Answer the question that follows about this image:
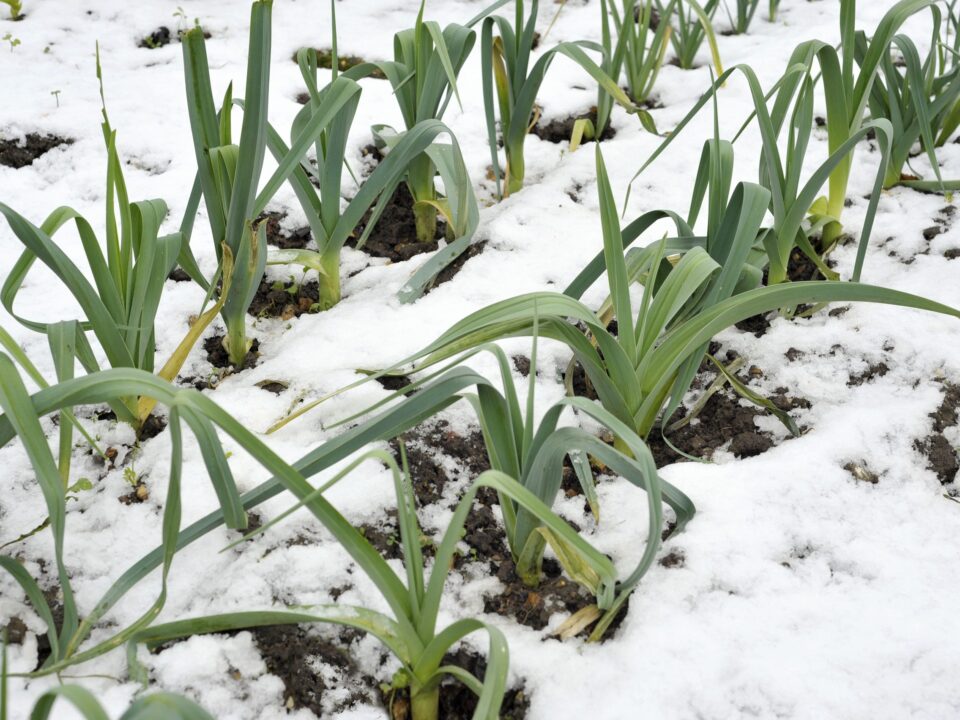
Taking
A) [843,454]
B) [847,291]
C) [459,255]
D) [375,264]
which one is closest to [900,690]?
[843,454]

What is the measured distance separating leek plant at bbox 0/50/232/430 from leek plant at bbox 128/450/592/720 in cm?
40

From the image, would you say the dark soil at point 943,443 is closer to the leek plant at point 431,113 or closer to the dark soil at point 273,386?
the leek plant at point 431,113

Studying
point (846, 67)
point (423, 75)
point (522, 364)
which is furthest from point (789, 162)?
point (423, 75)

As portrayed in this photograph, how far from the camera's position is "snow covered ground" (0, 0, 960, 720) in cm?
99

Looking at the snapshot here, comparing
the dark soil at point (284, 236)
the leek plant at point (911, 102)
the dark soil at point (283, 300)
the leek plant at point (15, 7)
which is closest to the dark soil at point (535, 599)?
the dark soil at point (283, 300)

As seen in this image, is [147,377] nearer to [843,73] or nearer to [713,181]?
[713,181]

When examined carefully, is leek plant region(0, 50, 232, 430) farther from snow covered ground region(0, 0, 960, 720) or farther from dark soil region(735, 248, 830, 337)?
dark soil region(735, 248, 830, 337)

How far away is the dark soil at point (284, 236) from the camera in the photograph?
70.7 inches

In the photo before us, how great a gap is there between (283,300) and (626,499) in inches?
31.6

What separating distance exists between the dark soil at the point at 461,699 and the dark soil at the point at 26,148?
155 centimetres

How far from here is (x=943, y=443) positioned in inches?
49.7

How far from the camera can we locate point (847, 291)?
1.10 m

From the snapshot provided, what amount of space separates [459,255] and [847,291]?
2.59 ft

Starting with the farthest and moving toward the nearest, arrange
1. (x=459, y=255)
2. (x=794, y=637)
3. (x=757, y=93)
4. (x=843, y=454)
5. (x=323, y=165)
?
(x=459, y=255), (x=323, y=165), (x=757, y=93), (x=843, y=454), (x=794, y=637)
